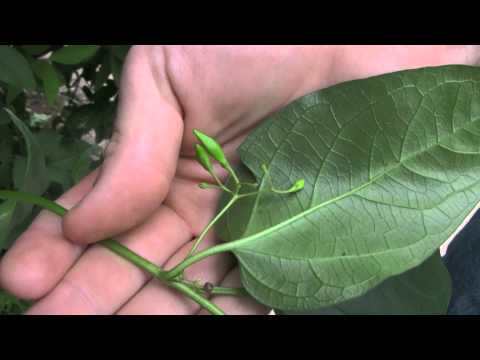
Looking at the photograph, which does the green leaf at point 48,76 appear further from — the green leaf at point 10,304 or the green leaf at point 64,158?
the green leaf at point 10,304

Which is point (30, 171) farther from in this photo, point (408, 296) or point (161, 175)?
point (408, 296)

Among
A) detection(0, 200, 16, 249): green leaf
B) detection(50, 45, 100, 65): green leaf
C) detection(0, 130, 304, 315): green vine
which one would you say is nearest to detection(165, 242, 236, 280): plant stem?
detection(0, 130, 304, 315): green vine

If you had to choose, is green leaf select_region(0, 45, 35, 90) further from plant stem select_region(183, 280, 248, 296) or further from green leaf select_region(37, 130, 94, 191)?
plant stem select_region(183, 280, 248, 296)

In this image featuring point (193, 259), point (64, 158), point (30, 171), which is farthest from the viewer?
point (64, 158)

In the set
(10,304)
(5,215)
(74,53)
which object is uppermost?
(74,53)

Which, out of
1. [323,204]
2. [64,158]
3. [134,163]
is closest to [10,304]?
[64,158]

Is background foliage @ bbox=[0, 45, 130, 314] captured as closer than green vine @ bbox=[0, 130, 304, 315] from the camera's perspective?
No
